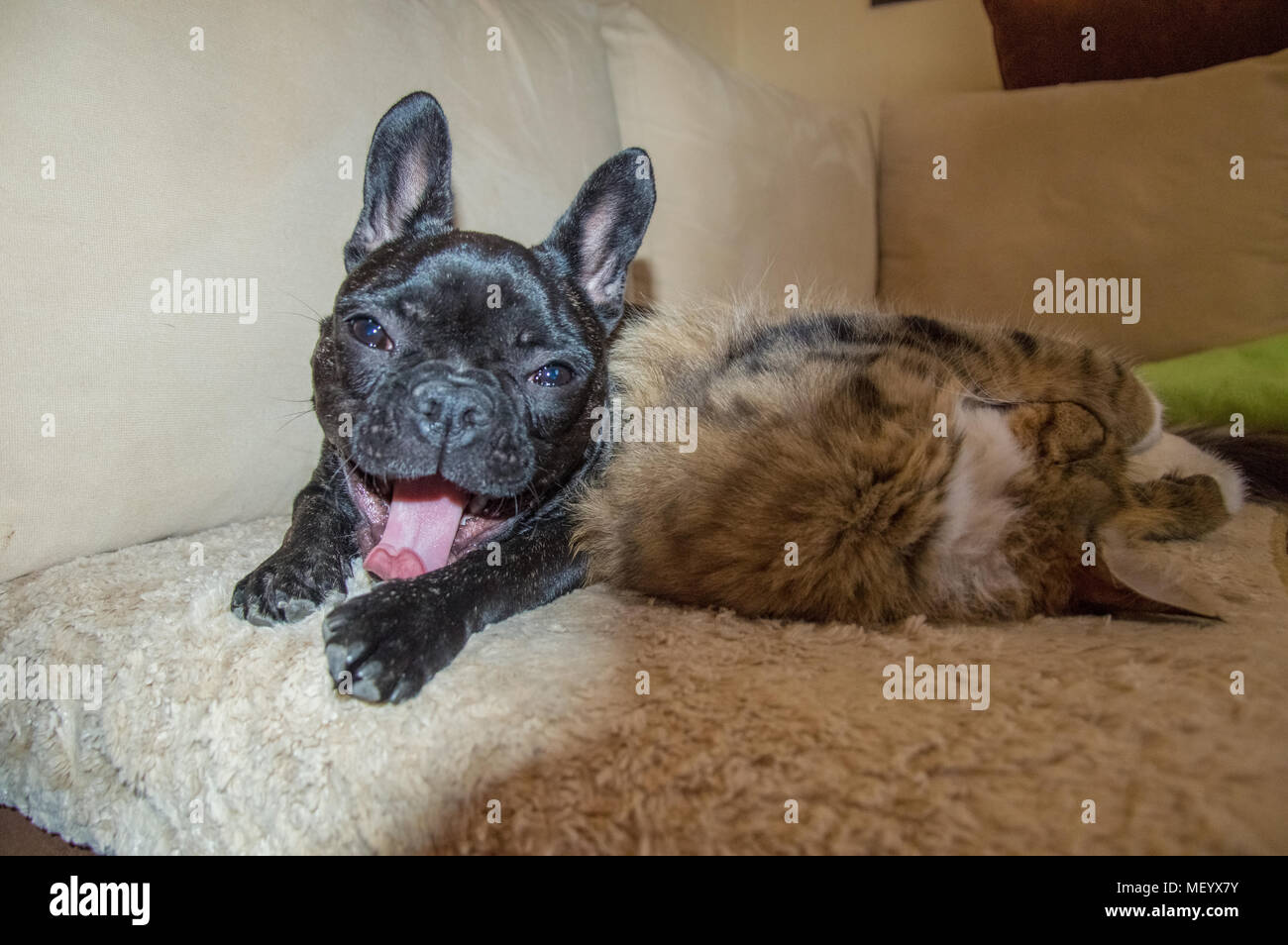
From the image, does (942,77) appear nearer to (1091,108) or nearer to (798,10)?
(798,10)

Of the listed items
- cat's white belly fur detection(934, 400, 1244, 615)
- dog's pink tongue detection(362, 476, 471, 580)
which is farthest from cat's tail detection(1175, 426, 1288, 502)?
dog's pink tongue detection(362, 476, 471, 580)

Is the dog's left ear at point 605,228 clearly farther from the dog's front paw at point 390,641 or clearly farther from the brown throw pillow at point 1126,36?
the brown throw pillow at point 1126,36

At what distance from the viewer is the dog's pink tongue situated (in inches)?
41.4

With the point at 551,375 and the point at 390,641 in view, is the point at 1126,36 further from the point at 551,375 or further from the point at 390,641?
the point at 390,641

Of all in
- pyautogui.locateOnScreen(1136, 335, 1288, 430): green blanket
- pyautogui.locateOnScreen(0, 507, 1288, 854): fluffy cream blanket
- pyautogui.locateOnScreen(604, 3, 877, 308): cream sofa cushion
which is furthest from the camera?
pyautogui.locateOnScreen(604, 3, 877, 308): cream sofa cushion

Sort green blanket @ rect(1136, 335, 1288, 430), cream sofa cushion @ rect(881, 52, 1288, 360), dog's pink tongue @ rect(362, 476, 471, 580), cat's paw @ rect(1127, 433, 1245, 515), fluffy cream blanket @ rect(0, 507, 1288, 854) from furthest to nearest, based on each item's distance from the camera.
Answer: cream sofa cushion @ rect(881, 52, 1288, 360) < green blanket @ rect(1136, 335, 1288, 430) < cat's paw @ rect(1127, 433, 1245, 515) < dog's pink tongue @ rect(362, 476, 471, 580) < fluffy cream blanket @ rect(0, 507, 1288, 854)

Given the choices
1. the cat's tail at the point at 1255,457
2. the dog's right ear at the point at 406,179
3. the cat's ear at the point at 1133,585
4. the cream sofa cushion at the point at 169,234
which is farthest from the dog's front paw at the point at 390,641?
the cat's tail at the point at 1255,457

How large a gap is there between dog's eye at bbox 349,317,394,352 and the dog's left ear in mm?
329

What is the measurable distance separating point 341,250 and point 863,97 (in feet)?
7.96

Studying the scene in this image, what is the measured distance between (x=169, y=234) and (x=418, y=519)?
54cm

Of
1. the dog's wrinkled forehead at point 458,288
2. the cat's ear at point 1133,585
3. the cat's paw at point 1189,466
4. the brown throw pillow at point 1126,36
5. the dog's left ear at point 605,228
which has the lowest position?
the cat's ear at point 1133,585

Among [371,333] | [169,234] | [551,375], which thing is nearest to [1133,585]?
[551,375]

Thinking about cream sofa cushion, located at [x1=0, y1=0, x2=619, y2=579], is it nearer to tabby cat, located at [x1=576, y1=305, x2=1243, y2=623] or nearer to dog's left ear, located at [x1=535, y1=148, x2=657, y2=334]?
dog's left ear, located at [x1=535, y1=148, x2=657, y2=334]

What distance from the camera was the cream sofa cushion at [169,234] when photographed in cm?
100
